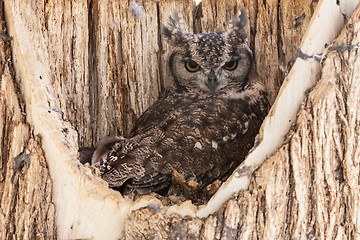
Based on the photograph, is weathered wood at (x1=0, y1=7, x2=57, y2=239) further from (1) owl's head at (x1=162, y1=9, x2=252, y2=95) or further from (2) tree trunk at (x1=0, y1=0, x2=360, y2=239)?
(1) owl's head at (x1=162, y1=9, x2=252, y2=95)

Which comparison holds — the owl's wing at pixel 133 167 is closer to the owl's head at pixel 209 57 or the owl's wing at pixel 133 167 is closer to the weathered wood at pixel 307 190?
the weathered wood at pixel 307 190

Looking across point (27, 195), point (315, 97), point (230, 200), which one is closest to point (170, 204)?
point (230, 200)

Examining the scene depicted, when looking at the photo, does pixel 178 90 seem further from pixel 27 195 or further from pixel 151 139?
pixel 27 195

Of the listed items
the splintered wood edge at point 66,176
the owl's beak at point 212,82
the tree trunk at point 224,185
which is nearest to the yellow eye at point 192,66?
the owl's beak at point 212,82

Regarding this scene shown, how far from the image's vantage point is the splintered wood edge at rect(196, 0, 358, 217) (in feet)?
4.89

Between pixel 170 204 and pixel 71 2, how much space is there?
1374mm

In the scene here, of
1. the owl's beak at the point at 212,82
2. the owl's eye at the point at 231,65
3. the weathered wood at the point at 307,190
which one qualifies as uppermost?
the owl's eye at the point at 231,65

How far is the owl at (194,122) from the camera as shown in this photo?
197cm

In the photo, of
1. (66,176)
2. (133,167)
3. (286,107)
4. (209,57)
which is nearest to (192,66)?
(209,57)

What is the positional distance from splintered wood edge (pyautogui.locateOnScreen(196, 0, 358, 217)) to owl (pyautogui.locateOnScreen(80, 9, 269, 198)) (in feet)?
1.79

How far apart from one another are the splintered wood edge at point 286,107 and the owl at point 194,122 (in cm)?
54

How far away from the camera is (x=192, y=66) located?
99.3 inches

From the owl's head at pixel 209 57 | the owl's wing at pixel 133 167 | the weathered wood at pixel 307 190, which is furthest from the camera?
the owl's head at pixel 209 57

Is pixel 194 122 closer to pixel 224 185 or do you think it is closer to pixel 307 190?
pixel 224 185
